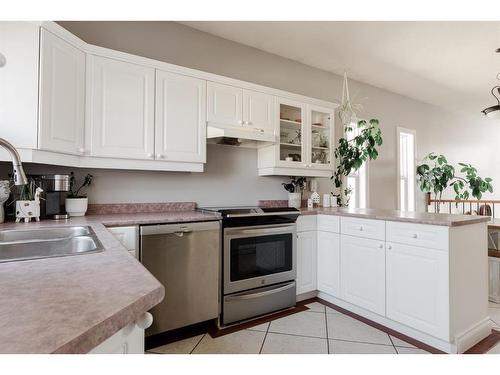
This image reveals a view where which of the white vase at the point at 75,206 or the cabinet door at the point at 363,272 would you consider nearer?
the white vase at the point at 75,206

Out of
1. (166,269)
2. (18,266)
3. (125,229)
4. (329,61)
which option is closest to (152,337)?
(166,269)

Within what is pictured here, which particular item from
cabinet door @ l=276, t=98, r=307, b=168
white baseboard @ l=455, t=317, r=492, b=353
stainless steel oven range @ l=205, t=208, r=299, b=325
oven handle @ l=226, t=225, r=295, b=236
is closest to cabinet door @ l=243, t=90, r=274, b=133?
cabinet door @ l=276, t=98, r=307, b=168

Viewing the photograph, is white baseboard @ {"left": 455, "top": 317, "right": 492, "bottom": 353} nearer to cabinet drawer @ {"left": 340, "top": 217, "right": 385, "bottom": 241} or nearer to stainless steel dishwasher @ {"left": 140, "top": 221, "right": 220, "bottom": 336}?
cabinet drawer @ {"left": 340, "top": 217, "right": 385, "bottom": 241}

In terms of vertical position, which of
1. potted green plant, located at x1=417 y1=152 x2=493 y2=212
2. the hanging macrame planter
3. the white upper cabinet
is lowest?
potted green plant, located at x1=417 y1=152 x2=493 y2=212

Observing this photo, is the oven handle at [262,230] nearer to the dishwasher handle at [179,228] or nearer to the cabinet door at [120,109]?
the dishwasher handle at [179,228]

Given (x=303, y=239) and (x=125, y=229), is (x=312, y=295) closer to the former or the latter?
(x=303, y=239)

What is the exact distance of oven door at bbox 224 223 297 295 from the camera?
2402 mm

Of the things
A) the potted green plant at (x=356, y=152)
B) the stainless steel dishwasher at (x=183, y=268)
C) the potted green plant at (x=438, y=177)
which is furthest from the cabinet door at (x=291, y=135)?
the potted green plant at (x=438, y=177)

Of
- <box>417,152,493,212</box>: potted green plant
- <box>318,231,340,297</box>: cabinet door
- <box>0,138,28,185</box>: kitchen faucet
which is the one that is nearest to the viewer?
<box>0,138,28,185</box>: kitchen faucet

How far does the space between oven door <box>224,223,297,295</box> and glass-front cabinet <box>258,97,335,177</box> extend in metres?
0.77

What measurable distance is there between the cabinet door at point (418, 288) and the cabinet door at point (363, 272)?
2.9 inches

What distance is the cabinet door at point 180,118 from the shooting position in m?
2.41
